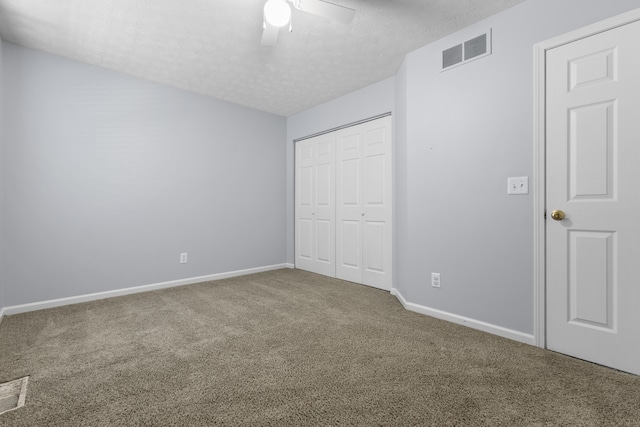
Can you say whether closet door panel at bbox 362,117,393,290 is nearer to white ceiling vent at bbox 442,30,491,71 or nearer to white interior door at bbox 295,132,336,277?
white interior door at bbox 295,132,336,277

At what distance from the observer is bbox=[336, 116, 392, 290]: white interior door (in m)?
3.73

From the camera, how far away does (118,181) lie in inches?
135

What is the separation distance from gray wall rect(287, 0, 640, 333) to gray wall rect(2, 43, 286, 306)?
2.47 meters

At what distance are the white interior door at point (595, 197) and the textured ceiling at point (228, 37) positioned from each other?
80 cm

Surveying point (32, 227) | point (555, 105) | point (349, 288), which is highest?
point (555, 105)

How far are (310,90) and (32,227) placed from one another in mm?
3302

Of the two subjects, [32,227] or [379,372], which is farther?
[32,227]

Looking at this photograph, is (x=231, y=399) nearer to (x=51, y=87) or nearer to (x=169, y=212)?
(x=169, y=212)

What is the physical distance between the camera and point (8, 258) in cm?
283

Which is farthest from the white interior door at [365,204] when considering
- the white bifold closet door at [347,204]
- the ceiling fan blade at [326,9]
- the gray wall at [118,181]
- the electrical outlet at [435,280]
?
the ceiling fan blade at [326,9]

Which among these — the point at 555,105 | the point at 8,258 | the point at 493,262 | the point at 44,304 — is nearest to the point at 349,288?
the point at 493,262

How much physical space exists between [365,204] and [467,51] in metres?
2.00

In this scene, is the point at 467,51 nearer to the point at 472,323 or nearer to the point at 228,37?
the point at 228,37

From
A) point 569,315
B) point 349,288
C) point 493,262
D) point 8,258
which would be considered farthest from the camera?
point 349,288
